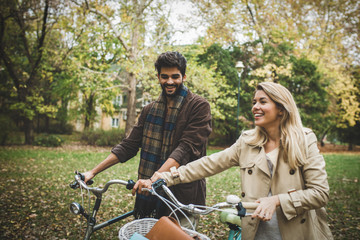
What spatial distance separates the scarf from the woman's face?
793mm

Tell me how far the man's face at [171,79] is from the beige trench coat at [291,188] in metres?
0.80

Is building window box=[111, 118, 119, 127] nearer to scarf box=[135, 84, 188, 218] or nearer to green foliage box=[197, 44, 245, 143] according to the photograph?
green foliage box=[197, 44, 245, 143]

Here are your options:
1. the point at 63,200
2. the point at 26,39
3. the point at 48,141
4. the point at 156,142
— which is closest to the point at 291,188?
the point at 156,142

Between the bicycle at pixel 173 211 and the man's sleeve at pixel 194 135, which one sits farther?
the man's sleeve at pixel 194 135

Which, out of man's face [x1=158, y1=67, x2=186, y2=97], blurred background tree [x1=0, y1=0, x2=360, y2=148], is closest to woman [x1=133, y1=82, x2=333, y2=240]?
man's face [x1=158, y1=67, x2=186, y2=97]

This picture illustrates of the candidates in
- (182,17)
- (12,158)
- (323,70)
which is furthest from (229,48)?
(12,158)

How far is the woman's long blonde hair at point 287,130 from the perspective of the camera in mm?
1833

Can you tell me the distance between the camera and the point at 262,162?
6.40 ft

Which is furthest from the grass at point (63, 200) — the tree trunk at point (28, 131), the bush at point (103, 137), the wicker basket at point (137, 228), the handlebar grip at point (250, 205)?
the bush at point (103, 137)

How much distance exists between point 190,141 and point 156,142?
1.21 ft

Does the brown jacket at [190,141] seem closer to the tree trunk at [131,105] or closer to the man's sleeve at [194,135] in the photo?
the man's sleeve at [194,135]

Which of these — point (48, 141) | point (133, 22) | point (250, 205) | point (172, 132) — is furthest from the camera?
point (48, 141)

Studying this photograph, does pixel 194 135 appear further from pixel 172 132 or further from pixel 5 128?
pixel 5 128

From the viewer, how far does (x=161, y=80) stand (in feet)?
8.07
